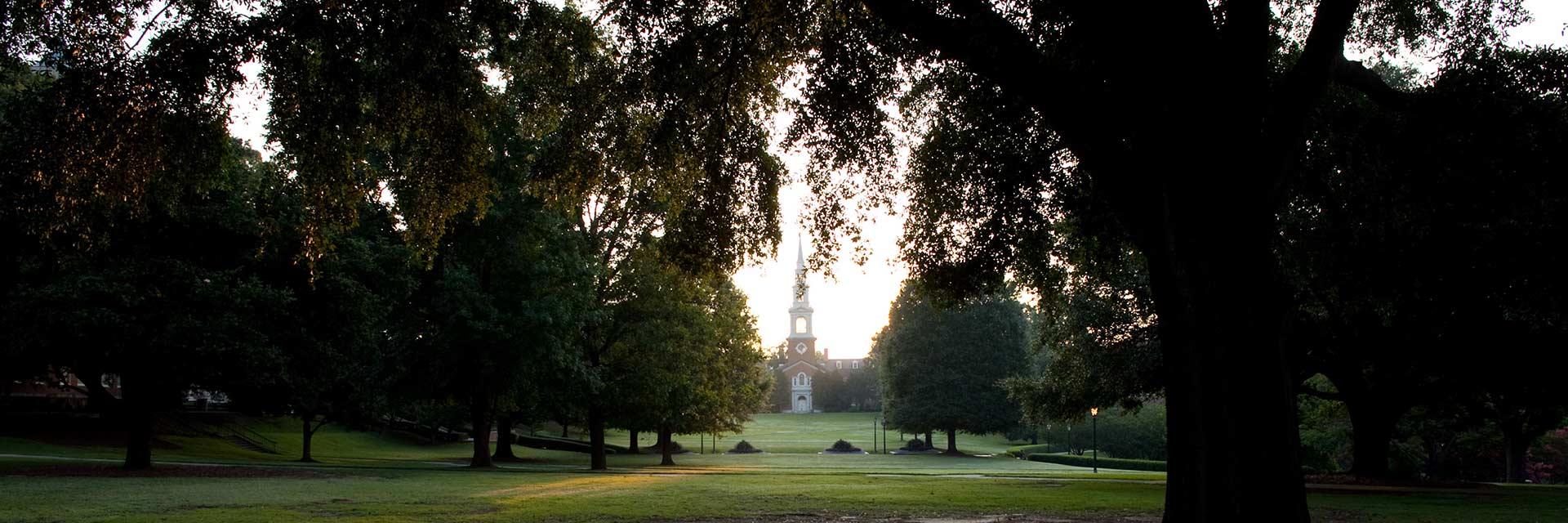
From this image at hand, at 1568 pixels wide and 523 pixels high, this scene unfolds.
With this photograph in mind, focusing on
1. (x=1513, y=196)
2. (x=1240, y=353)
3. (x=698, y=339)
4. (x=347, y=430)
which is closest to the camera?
(x=1240, y=353)

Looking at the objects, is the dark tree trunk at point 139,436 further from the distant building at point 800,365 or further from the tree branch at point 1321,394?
the distant building at point 800,365

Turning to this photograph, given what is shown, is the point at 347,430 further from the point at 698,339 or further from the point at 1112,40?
the point at 1112,40

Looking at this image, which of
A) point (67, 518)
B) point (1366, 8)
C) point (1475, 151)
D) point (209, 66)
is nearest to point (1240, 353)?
point (1475, 151)

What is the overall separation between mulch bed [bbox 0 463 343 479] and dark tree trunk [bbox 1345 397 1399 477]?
2624 cm

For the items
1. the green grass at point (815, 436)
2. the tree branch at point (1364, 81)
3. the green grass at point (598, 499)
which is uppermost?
the tree branch at point (1364, 81)

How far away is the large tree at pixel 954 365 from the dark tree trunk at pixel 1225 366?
164ft

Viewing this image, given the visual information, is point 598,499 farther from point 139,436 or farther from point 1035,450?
point 1035,450

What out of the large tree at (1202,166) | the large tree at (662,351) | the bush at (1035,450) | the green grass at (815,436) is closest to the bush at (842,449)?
the green grass at (815,436)

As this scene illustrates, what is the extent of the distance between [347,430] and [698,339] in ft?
94.6

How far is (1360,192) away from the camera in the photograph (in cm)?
1373

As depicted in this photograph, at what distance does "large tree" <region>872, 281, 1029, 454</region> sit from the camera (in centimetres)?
5956

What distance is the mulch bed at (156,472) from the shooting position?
21395 mm

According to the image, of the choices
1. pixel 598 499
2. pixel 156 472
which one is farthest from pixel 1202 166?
pixel 156 472

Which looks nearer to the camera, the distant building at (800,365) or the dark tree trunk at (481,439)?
the dark tree trunk at (481,439)
